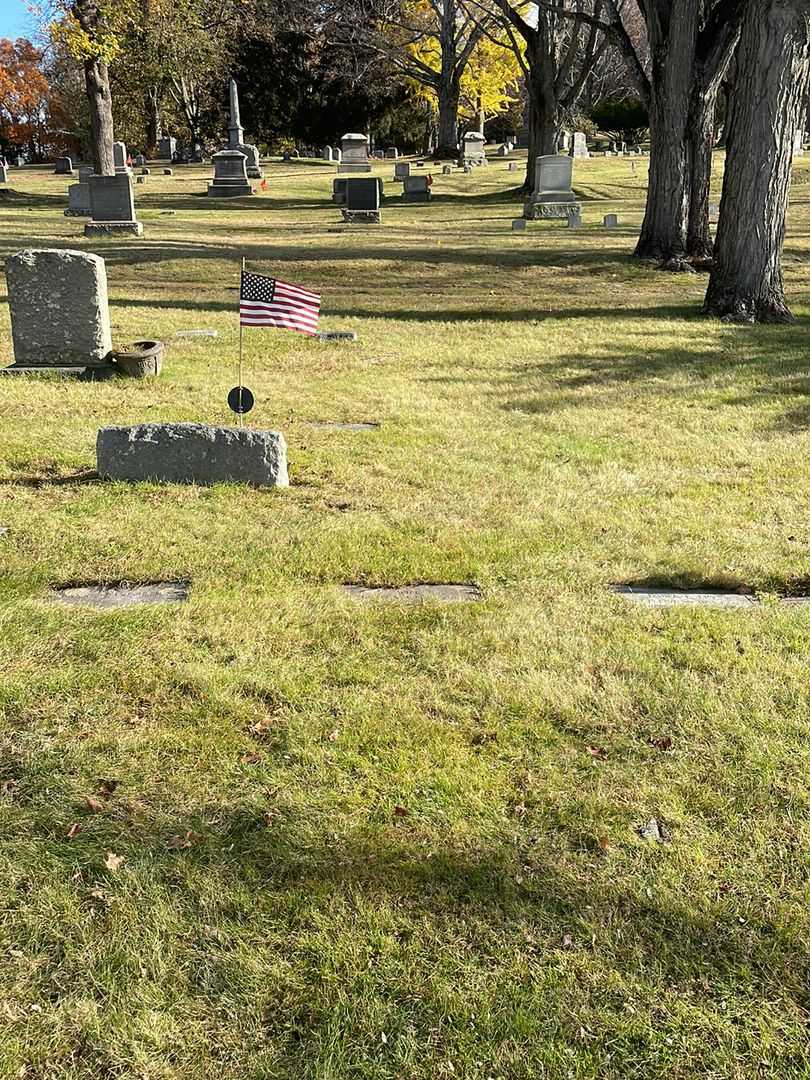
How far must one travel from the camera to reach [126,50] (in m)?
41.8

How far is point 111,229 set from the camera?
65.0 ft

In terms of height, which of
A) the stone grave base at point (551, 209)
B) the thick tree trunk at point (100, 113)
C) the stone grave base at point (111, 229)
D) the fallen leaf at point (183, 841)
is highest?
the thick tree trunk at point (100, 113)

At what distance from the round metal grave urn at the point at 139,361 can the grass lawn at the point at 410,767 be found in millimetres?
1540

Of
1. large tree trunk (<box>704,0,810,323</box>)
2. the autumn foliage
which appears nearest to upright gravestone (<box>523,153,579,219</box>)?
large tree trunk (<box>704,0,810,323</box>)

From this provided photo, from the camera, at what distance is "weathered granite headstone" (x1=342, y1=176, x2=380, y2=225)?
23.8 meters

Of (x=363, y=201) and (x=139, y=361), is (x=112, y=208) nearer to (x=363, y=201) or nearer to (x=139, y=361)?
(x=363, y=201)

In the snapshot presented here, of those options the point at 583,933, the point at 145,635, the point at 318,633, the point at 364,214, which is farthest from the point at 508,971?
the point at 364,214

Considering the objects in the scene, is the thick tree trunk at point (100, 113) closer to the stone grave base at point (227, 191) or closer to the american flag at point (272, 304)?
the stone grave base at point (227, 191)

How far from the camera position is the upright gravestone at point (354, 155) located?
37156mm

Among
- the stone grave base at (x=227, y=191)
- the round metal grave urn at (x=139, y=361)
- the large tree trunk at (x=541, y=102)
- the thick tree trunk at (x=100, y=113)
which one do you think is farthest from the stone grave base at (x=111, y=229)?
the large tree trunk at (x=541, y=102)

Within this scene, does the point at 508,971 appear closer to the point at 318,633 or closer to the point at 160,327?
the point at 318,633

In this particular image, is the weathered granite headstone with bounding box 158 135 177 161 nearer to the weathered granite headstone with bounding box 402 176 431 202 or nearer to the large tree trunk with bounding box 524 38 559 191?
the weathered granite headstone with bounding box 402 176 431 202

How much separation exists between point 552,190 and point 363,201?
5.60 metres

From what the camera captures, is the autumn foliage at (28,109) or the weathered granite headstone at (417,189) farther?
the autumn foliage at (28,109)
